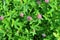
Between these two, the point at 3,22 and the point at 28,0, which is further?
the point at 28,0

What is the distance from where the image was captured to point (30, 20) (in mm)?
2562

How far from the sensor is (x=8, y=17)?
102 inches

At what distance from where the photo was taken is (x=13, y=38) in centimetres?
254

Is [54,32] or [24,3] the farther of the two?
[24,3]

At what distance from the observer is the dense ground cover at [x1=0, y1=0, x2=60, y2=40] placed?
253 cm

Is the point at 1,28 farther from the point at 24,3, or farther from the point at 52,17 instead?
the point at 52,17

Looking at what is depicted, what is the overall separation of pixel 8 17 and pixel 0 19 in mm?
96

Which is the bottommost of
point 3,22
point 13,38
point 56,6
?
point 13,38

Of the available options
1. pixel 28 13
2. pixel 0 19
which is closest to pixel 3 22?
pixel 0 19

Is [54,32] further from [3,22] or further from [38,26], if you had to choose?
[3,22]

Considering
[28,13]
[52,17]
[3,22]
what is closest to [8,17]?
[3,22]

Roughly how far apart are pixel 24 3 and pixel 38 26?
0.35 meters

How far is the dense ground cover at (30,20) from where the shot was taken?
2.53 meters

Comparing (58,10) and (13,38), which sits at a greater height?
(58,10)
